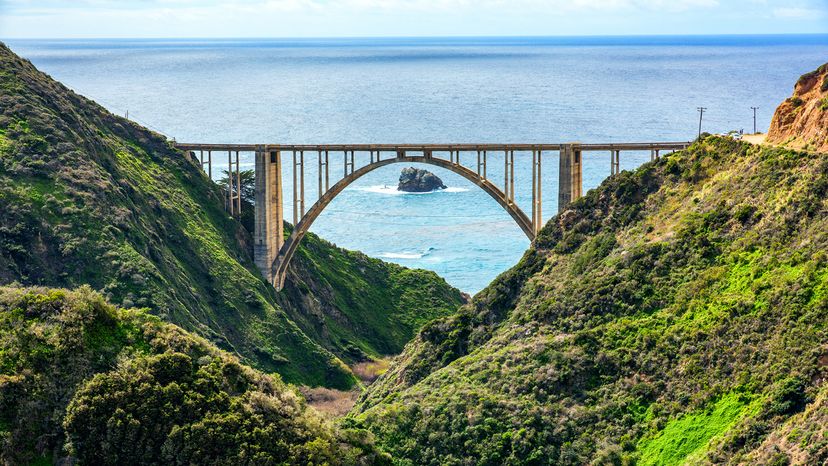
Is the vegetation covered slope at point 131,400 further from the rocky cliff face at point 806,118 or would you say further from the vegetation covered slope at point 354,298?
the vegetation covered slope at point 354,298

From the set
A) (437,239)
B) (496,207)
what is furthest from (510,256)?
(496,207)

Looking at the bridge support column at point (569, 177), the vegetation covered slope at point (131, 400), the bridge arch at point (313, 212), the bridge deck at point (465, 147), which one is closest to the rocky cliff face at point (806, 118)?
the bridge deck at point (465, 147)

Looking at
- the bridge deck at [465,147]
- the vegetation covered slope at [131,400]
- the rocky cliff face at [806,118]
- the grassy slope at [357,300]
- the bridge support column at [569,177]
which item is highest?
the rocky cliff face at [806,118]

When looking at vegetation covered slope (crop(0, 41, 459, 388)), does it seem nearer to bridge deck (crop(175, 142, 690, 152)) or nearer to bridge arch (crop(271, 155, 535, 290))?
bridge arch (crop(271, 155, 535, 290))

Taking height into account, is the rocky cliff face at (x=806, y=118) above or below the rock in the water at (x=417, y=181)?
above

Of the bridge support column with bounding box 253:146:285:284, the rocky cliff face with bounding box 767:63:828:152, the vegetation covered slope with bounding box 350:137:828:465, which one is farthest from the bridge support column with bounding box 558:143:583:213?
the bridge support column with bounding box 253:146:285:284

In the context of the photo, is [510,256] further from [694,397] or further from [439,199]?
[694,397]
